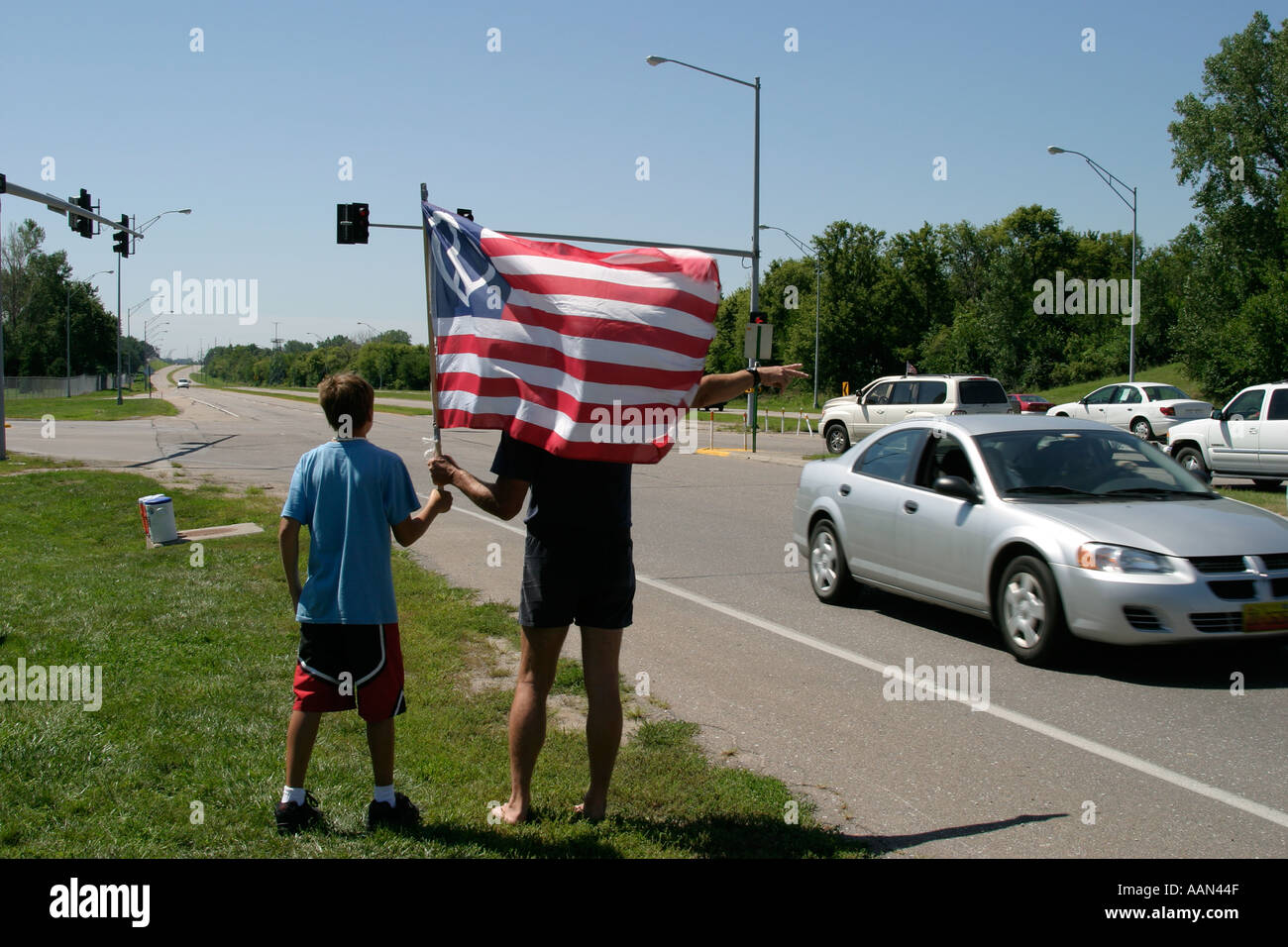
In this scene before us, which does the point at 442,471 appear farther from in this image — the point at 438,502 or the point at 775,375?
the point at 775,375

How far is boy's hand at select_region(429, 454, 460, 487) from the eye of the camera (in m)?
4.06

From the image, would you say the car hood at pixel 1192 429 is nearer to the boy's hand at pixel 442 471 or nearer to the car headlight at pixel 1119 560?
the car headlight at pixel 1119 560

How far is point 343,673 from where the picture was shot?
4.07m

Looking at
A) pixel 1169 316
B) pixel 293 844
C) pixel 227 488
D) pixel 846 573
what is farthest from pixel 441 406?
pixel 1169 316

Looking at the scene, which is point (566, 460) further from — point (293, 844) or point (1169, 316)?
point (1169, 316)

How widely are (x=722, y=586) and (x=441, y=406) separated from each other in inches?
223

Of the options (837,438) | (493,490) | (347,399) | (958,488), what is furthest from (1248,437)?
(347,399)

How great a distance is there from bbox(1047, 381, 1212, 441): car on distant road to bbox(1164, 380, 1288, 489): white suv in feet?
22.0

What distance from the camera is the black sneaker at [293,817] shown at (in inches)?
157

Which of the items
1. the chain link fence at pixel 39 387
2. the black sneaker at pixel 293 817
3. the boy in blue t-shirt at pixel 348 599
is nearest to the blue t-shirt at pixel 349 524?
the boy in blue t-shirt at pixel 348 599

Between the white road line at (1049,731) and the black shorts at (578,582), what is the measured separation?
8.80 ft

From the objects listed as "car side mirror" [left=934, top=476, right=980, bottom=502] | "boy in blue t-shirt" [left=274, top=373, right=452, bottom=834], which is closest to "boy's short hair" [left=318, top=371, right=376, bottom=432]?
"boy in blue t-shirt" [left=274, top=373, right=452, bottom=834]

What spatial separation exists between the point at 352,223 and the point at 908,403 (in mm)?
14032

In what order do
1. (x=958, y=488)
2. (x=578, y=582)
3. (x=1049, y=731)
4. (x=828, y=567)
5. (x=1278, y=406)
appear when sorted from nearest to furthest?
(x=578, y=582), (x=1049, y=731), (x=958, y=488), (x=828, y=567), (x=1278, y=406)
